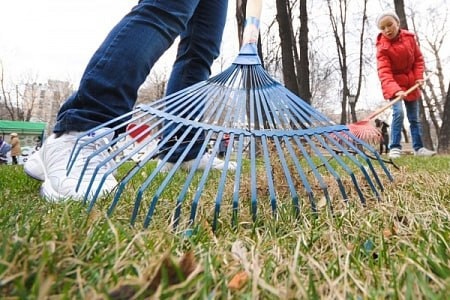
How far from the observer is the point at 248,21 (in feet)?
5.06

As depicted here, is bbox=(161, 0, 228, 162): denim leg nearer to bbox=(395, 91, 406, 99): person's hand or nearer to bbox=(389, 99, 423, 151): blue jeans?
bbox=(395, 91, 406, 99): person's hand

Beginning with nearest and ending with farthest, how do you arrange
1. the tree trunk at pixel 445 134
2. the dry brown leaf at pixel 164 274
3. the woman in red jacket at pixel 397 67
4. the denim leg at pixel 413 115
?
the dry brown leaf at pixel 164 274, the woman in red jacket at pixel 397 67, the denim leg at pixel 413 115, the tree trunk at pixel 445 134

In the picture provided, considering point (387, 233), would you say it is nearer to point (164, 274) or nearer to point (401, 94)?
point (164, 274)

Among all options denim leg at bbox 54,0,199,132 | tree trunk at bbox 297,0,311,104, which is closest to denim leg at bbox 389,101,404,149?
tree trunk at bbox 297,0,311,104

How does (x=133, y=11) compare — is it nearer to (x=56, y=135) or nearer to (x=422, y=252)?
(x=56, y=135)

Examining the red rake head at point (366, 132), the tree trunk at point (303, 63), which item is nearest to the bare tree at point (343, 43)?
the tree trunk at point (303, 63)

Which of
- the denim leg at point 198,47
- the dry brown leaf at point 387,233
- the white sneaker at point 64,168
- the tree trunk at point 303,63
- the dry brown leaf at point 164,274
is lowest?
the dry brown leaf at point 387,233

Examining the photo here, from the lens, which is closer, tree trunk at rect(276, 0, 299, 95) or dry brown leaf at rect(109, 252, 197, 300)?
dry brown leaf at rect(109, 252, 197, 300)

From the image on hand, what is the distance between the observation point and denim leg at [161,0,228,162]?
2.18 m

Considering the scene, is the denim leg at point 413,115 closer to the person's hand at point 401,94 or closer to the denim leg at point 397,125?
the denim leg at point 397,125

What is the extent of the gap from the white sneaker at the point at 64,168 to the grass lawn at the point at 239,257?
0.30m

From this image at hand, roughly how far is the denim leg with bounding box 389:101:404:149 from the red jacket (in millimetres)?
196

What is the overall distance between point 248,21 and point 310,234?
98 centimetres

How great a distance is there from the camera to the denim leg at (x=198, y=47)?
85.7 inches
